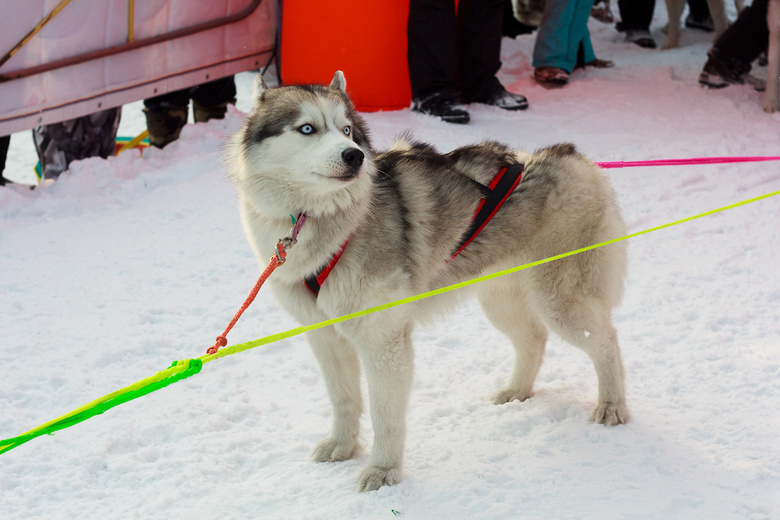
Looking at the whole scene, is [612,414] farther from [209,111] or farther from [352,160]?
[209,111]

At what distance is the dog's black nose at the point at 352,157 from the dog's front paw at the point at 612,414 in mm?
1427

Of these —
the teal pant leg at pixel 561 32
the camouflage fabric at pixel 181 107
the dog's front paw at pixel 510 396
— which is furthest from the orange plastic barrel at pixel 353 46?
the dog's front paw at pixel 510 396

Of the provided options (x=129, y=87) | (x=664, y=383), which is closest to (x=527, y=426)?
(x=664, y=383)

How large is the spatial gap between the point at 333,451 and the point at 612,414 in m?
1.10

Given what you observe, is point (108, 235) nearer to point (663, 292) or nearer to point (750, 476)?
point (663, 292)

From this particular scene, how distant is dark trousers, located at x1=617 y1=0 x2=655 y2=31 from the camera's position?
26.5 ft

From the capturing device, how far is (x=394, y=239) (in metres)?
2.49

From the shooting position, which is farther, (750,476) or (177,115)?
(177,115)

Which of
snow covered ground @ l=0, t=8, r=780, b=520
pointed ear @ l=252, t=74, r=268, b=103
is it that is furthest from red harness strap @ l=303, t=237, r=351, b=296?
snow covered ground @ l=0, t=8, r=780, b=520

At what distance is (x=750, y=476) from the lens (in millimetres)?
2439

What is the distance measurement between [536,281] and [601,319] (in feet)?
0.98

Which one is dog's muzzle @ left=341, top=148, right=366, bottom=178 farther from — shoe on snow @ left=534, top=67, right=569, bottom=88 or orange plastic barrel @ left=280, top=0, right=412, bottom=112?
shoe on snow @ left=534, top=67, right=569, bottom=88

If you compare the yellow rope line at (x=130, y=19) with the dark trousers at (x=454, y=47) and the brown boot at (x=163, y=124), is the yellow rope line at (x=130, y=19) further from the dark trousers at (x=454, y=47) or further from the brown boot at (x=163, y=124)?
the dark trousers at (x=454, y=47)

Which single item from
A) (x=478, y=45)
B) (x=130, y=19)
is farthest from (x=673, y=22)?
(x=130, y=19)
